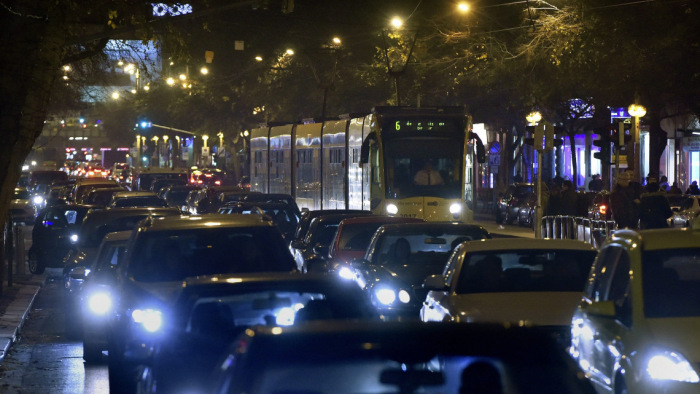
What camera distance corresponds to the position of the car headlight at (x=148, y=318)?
28.4ft

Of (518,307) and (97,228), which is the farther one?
(97,228)

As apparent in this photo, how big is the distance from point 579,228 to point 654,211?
11.9ft

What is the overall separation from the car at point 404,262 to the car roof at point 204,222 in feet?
8.82

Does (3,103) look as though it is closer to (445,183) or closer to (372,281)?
(372,281)

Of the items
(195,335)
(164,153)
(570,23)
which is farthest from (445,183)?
(164,153)

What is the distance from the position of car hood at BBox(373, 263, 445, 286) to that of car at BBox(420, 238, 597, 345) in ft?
6.84

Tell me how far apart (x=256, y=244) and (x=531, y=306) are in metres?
2.57

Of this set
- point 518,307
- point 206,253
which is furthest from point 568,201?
point 206,253

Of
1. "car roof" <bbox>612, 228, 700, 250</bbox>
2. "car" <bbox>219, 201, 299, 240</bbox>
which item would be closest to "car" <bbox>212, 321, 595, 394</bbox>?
"car roof" <bbox>612, 228, 700, 250</bbox>

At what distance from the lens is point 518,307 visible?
33.1 feet

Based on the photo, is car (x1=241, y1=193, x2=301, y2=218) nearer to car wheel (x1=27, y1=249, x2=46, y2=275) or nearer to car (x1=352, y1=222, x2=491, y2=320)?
car wheel (x1=27, y1=249, x2=46, y2=275)

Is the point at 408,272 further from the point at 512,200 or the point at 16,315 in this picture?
the point at 512,200

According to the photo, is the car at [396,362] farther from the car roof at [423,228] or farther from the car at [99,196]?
the car at [99,196]

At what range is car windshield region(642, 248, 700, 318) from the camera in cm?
798
